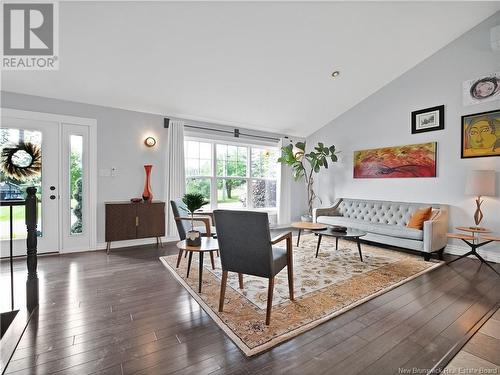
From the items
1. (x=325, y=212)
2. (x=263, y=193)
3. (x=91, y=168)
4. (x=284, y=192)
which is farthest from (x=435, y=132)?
(x=91, y=168)

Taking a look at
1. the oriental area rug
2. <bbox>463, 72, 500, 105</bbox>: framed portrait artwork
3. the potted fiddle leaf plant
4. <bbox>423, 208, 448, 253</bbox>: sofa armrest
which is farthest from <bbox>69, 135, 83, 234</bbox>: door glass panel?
<bbox>463, 72, 500, 105</bbox>: framed portrait artwork

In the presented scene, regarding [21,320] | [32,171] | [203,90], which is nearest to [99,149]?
[32,171]

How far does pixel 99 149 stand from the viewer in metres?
4.27

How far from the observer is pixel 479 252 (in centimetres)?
390

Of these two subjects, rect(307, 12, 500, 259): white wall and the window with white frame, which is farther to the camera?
the window with white frame

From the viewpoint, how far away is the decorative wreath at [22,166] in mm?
3604

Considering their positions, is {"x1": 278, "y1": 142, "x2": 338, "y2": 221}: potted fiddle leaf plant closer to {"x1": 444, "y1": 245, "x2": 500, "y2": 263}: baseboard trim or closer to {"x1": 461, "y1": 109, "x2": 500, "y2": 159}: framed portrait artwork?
{"x1": 461, "y1": 109, "x2": 500, "y2": 159}: framed portrait artwork

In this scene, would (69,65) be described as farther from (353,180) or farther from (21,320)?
(353,180)

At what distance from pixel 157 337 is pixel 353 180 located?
499 centimetres

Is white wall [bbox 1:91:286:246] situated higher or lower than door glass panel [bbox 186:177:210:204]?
higher

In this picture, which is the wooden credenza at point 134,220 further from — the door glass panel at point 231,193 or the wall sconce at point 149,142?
the door glass panel at point 231,193

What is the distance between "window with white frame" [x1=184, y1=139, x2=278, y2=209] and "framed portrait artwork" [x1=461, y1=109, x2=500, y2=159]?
367 cm

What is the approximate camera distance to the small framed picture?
4.35 meters

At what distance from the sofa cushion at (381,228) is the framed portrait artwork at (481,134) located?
1488 millimetres
